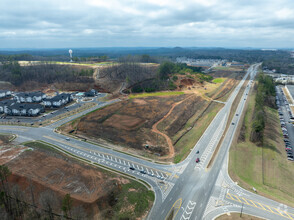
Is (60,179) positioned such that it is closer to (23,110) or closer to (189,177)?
(189,177)

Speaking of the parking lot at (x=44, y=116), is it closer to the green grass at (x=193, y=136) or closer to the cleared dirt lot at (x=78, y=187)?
the cleared dirt lot at (x=78, y=187)

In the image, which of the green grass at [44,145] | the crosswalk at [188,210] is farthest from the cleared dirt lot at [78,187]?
the crosswalk at [188,210]

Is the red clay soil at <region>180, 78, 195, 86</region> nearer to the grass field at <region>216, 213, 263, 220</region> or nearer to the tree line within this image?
the tree line

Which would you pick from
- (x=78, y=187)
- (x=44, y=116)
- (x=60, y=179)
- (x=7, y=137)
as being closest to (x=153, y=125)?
(x=78, y=187)

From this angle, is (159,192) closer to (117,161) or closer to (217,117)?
(117,161)

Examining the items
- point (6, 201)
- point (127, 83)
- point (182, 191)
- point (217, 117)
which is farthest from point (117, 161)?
point (127, 83)

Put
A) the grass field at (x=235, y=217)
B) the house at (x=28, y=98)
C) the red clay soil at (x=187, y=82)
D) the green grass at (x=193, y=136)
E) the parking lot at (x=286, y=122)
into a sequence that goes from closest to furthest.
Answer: the grass field at (x=235, y=217), the green grass at (x=193, y=136), the parking lot at (x=286, y=122), the house at (x=28, y=98), the red clay soil at (x=187, y=82)
